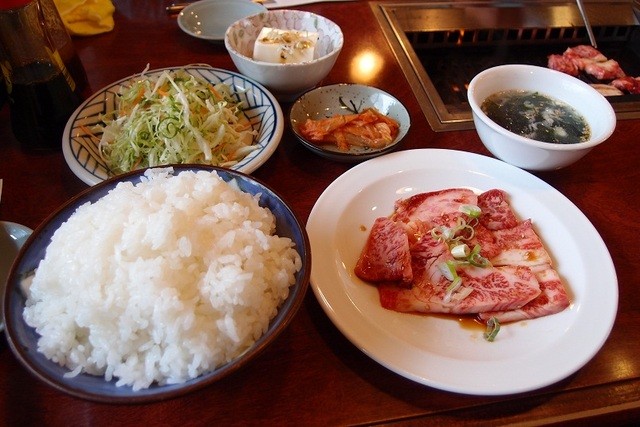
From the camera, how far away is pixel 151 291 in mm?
953

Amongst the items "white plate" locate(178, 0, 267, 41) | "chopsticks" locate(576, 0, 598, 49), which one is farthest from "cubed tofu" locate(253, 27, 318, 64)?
"chopsticks" locate(576, 0, 598, 49)

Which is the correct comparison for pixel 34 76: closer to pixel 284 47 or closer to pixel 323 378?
pixel 284 47

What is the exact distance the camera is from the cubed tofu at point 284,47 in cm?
189

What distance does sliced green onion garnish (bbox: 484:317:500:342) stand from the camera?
1239 millimetres

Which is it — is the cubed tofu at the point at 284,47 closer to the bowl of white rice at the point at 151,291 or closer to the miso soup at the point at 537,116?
the miso soup at the point at 537,116

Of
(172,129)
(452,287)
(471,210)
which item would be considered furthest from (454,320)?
(172,129)

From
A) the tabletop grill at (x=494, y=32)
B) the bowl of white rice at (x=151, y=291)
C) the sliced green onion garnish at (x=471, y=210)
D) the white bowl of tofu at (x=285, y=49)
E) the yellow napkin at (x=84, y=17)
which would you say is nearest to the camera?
the bowl of white rice at (x=151, y=291)

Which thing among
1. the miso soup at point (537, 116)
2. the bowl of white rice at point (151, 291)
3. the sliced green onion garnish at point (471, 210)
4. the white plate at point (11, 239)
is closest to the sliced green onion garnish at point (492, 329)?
the sliced green onion garnish at point (471, 210)

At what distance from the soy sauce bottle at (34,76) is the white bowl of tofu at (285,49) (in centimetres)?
64

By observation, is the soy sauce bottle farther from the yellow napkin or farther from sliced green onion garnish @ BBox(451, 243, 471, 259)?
sliced green onion garnish @ BBox(451, 243, 471, 259)

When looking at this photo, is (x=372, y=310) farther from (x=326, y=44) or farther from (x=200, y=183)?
(x=326, y=44)

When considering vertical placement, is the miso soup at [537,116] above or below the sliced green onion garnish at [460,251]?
above

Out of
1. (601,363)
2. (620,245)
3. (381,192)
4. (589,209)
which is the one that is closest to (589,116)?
(589,209)

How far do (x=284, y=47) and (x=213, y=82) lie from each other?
12.9 inches
